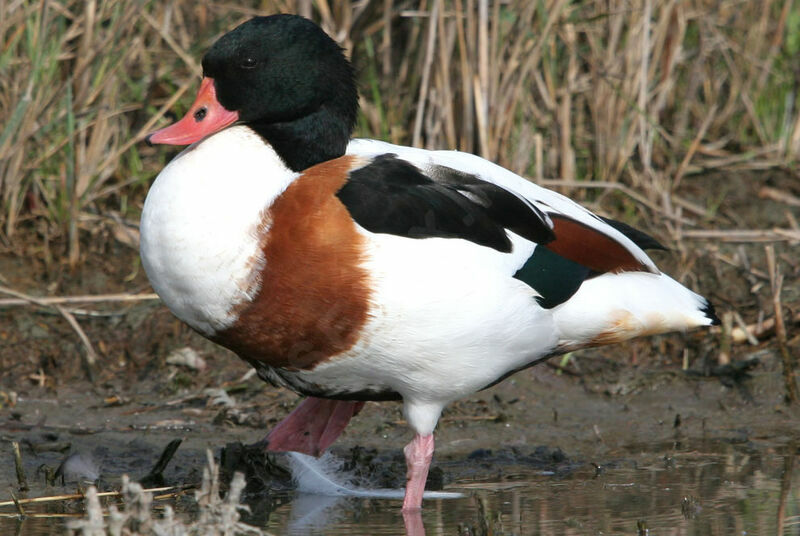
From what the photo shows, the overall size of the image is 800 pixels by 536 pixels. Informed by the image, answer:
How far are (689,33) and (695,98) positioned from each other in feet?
1.22

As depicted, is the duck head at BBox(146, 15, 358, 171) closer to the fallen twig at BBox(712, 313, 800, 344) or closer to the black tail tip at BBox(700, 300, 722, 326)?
the black tail tip at BBox(700, 300, 722, 326)

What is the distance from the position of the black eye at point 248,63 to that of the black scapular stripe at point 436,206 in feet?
1.54

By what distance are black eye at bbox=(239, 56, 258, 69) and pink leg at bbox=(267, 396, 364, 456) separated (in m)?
1.23

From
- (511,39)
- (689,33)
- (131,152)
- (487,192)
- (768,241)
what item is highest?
(689,33)

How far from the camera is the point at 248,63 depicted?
3.74 m

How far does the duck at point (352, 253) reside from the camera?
346 cm

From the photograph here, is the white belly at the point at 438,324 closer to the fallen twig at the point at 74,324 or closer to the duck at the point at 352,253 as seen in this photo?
the duck at the point at 352,253

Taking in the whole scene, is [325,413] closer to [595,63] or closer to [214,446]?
[214,446]

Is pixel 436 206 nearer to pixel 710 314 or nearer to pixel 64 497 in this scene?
pixel 710 314

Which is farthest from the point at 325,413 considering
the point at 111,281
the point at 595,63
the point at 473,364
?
the point at 595,63

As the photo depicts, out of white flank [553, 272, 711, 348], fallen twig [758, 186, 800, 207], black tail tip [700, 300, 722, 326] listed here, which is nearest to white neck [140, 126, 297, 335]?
white flank [553, 272, 711, 348]

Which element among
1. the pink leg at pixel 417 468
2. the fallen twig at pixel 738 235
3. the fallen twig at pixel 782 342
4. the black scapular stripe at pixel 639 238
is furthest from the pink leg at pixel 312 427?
the fallen twig at pixel 738 235

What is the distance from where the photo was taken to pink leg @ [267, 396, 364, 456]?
4277 mm

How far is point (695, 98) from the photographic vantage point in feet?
23.1
